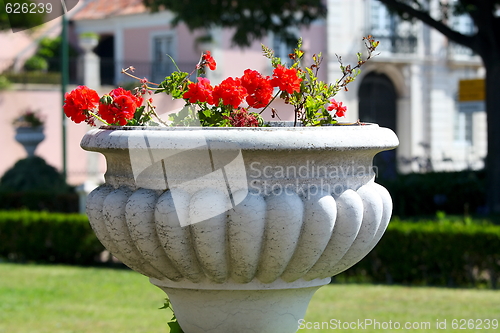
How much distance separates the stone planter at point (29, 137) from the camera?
42.7 feet

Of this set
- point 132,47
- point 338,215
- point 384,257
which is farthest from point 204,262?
point 132,47

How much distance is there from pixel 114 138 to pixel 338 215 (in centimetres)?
95

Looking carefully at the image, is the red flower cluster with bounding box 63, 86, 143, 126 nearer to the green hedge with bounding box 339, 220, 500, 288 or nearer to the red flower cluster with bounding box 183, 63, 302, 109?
the red flower cluster with bounding box 183, 63, 302, 109

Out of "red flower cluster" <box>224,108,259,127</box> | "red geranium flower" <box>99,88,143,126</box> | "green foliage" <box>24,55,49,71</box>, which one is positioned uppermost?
"green foliage" <box>24,55,49,71</box>

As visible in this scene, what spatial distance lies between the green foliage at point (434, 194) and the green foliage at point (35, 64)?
39.2 ft

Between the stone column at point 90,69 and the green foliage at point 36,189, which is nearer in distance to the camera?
the green foliage at point 36,189

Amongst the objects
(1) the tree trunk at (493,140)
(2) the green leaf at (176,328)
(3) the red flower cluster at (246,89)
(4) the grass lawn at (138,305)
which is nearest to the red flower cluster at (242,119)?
(3) the red flower cluster at (246,89)

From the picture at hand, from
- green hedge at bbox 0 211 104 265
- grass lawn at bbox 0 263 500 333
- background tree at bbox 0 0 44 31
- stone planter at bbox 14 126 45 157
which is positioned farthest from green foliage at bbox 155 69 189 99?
background tree at bbox 0 0 44 31

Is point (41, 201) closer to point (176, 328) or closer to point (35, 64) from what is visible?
point (176, 328)

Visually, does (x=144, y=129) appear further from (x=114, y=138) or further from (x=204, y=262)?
(x=204, y=262)

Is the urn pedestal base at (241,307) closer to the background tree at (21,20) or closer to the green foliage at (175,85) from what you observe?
the green foliage at (175,85)

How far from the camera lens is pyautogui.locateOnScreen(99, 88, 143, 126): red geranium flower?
10.1 feet

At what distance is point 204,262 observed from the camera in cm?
281

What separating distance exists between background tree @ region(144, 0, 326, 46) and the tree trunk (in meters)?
2.92
